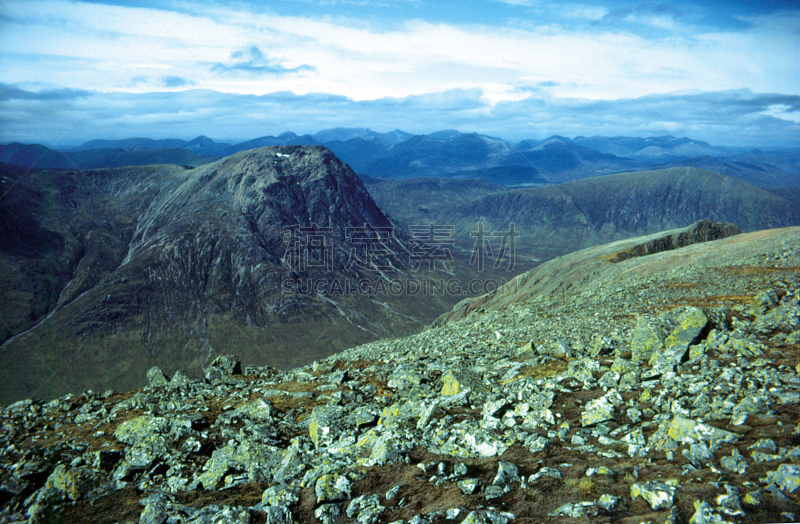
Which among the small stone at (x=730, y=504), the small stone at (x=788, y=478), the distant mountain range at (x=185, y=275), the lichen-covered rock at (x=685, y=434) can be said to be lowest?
the distant mountain range at (x=185, y=275)

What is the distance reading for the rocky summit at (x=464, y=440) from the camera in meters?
8.25

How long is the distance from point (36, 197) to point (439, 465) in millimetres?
223212

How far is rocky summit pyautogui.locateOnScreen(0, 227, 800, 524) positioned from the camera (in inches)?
325

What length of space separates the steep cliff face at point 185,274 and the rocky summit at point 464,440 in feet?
356

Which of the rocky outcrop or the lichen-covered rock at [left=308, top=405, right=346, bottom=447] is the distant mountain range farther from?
the lichen-covered rock at [left=308, top=405, right=346, bottom=447]

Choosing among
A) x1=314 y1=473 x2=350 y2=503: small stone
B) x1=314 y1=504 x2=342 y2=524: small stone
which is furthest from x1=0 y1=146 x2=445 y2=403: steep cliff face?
x1=314 y1=504 x2=342 y2=524: small stone

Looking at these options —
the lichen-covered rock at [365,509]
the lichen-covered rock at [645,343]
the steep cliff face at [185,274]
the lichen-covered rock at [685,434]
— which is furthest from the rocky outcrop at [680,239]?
the steep cliff face at [185,274]

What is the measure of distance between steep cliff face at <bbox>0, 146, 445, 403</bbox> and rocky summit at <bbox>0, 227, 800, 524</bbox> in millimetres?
108454

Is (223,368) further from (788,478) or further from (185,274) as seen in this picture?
(185,274)

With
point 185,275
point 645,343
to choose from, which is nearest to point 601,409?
point 645,343

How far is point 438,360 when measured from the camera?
69.1 feet

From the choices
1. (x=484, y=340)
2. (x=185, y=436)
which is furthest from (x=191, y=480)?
(x=484, y=340)

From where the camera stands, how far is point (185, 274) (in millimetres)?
149375

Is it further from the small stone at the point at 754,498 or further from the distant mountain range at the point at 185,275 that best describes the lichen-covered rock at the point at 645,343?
the distant mountain range at the point at 185,275
